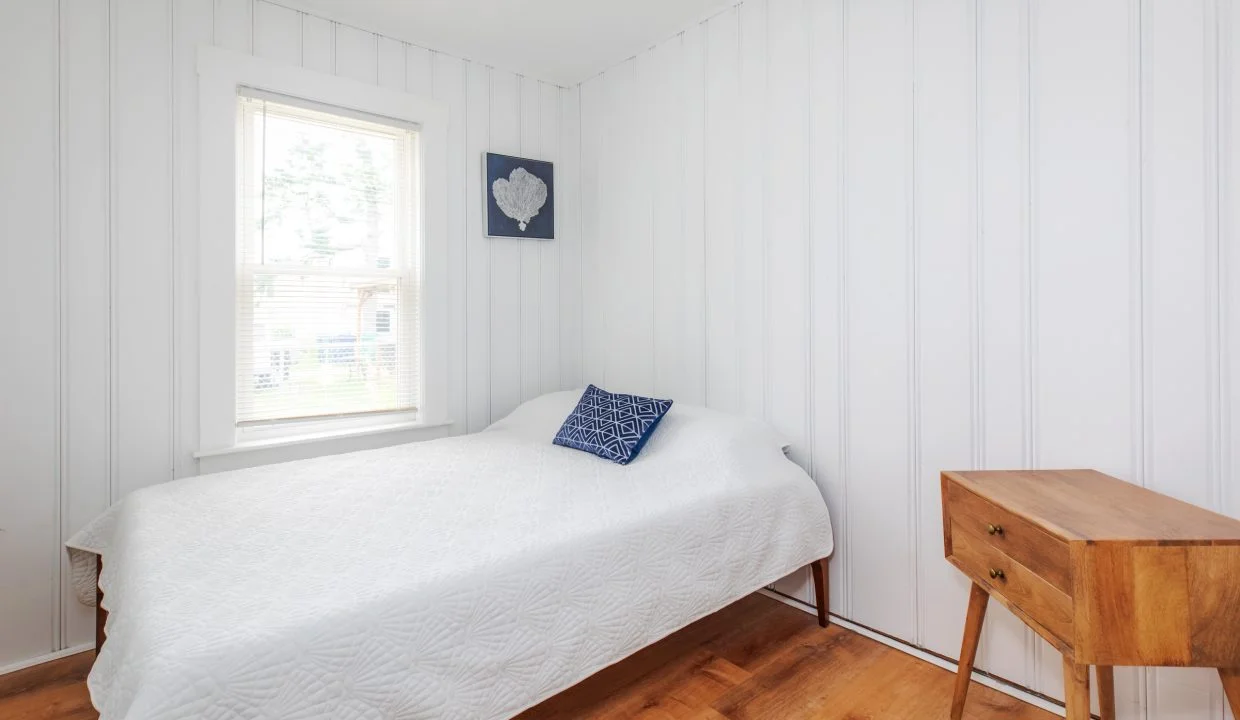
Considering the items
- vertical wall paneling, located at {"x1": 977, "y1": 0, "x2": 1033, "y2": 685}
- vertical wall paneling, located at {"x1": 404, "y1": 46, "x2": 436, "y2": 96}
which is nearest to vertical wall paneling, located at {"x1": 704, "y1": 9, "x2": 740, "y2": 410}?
vertical wall paneling, located at {"x1": 977, "y1": 0, "x2": 1033, "y2": 685}

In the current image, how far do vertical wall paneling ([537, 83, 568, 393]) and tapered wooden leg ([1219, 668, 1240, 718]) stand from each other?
2.77 m

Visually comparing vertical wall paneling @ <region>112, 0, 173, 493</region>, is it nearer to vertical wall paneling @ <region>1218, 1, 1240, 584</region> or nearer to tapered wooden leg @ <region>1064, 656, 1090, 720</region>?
tapered wooden leg @ <region>1064, 656, 1090, 720</region>

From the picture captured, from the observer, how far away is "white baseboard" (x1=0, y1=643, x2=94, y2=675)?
2064mm

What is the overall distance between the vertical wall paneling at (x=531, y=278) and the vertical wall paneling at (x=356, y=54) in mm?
777

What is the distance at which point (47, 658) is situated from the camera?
6.99 feet

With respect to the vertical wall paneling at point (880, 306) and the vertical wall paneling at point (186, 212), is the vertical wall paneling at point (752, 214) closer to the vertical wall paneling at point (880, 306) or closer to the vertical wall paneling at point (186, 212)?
the vertical wall paneling at point (880, 306)

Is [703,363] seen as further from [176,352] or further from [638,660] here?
[176,352]

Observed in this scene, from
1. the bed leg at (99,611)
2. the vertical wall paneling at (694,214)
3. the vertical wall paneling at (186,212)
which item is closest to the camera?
the bed leg at (99,611)

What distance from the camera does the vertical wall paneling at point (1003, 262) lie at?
1.85 m

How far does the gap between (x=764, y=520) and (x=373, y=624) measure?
1.30 m

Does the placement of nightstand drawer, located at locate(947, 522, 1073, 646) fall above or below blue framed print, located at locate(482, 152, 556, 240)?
below

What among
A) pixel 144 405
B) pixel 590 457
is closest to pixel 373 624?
pixel 590 457

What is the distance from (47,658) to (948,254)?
335 cm

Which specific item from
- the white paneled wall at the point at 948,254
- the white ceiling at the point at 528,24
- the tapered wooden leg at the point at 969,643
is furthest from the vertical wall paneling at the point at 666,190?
the tapered wooden leg at the point at 969,643
